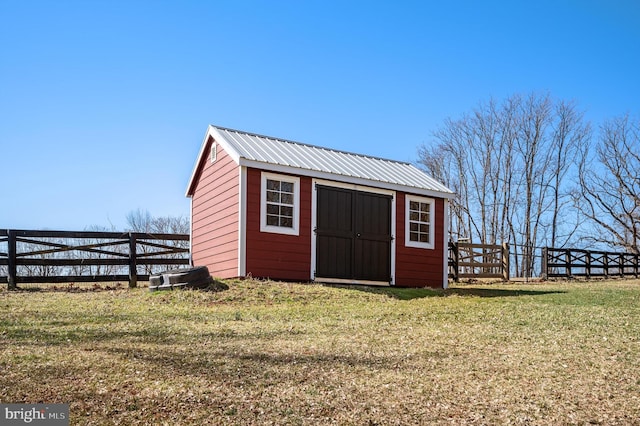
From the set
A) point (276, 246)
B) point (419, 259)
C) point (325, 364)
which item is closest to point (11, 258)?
point (276, 246)

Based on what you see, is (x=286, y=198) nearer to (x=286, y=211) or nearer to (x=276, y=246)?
(x=286, y=211)

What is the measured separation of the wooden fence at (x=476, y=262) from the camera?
22016 mm

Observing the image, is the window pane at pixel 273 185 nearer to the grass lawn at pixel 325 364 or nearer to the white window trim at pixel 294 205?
the white window trim at pixel 294 205

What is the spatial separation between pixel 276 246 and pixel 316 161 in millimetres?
2792

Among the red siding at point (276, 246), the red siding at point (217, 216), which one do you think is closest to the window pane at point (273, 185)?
the red siding at point (276, 246)

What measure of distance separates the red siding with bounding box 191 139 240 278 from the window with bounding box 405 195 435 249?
4.98 m

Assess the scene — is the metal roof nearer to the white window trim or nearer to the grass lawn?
the white window trim

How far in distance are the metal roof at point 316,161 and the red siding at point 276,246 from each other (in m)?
0.42

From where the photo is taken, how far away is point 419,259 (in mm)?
17516

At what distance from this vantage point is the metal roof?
15243 mm

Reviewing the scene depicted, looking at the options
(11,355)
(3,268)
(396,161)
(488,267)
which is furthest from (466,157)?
(11,355)

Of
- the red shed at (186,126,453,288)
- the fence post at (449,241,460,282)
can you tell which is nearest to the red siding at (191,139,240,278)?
the red shed at (186,126,453,288)

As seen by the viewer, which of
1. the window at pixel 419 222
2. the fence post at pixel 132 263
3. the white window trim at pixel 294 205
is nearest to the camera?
the white window trim at pixel 294 205

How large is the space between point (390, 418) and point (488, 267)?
19.1m
